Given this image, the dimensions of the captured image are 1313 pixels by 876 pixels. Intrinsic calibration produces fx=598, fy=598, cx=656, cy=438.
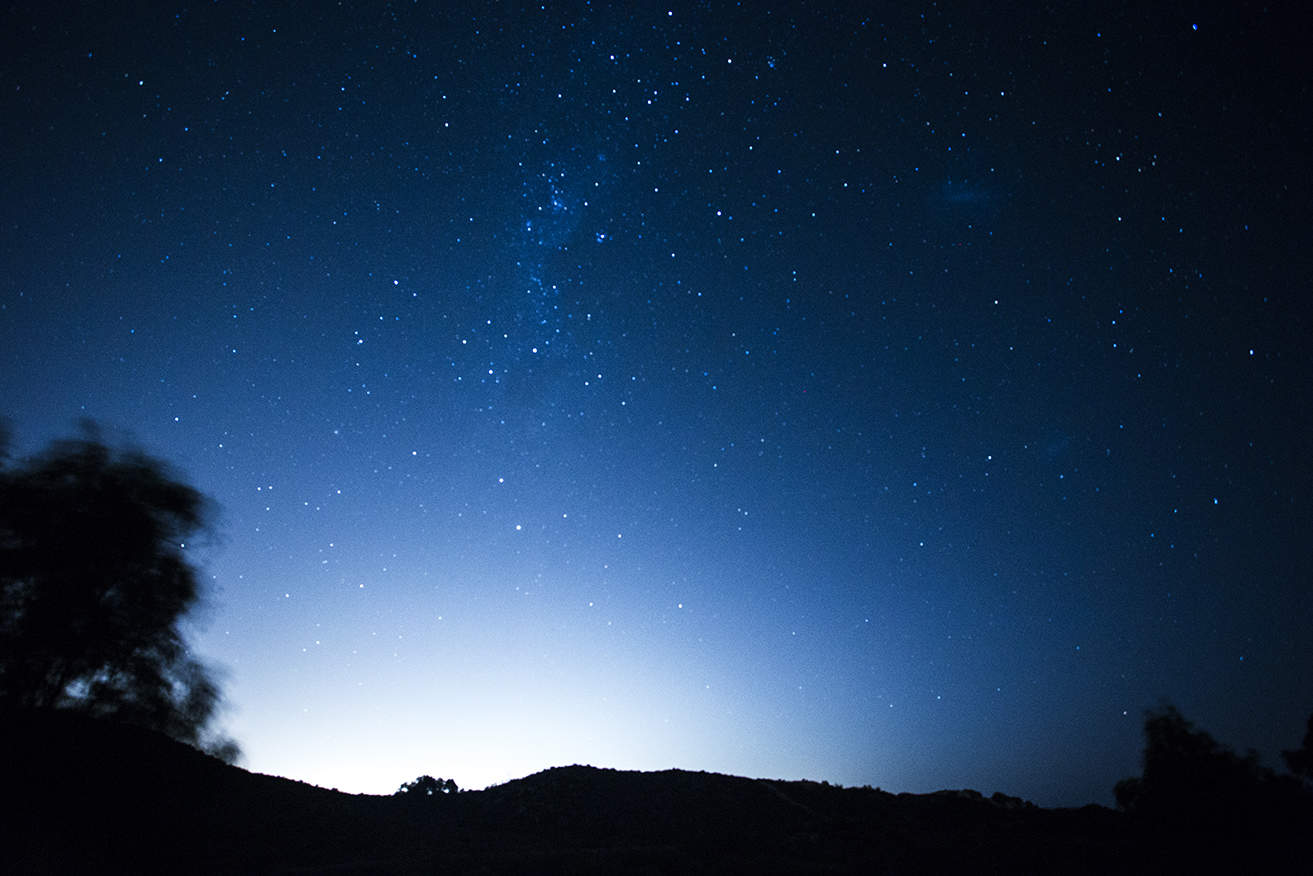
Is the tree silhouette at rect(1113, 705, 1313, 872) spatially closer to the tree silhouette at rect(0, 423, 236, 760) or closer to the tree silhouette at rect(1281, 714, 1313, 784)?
the tree silhouette at rect(1281, 714, 1313, 784)

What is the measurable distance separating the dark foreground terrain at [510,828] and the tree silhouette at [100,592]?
6.27ft

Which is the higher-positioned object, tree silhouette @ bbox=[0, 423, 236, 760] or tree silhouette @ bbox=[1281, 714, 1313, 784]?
tree silhouette @ bbox=[0, 423, 236, 760]

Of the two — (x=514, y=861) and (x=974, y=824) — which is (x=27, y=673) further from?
(x=974, y=824)

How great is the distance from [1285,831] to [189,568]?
1360 inches

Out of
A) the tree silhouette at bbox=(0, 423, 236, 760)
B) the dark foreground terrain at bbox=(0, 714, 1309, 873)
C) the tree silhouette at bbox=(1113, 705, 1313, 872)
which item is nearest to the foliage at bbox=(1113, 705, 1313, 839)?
the tree silhouette at bbox=(1113, 705, 1313, 872)

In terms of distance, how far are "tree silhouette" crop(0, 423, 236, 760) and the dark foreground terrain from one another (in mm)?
1911

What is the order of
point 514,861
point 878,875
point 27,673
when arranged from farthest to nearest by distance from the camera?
1. point 27,673
2. point 878,875
3. point 514,861

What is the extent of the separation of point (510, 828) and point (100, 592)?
13.1m

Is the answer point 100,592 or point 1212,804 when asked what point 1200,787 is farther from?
point 100,592

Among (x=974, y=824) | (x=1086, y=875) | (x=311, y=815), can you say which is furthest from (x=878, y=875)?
(x=311, y=815)

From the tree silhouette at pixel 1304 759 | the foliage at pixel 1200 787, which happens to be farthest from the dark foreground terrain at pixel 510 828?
the tree silhouette at pixel 1304 759

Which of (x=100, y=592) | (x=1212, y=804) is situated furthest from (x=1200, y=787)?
(x=100, y=592)

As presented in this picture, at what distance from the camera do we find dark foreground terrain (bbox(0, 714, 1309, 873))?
12.4 meters

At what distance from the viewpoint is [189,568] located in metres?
18.6
